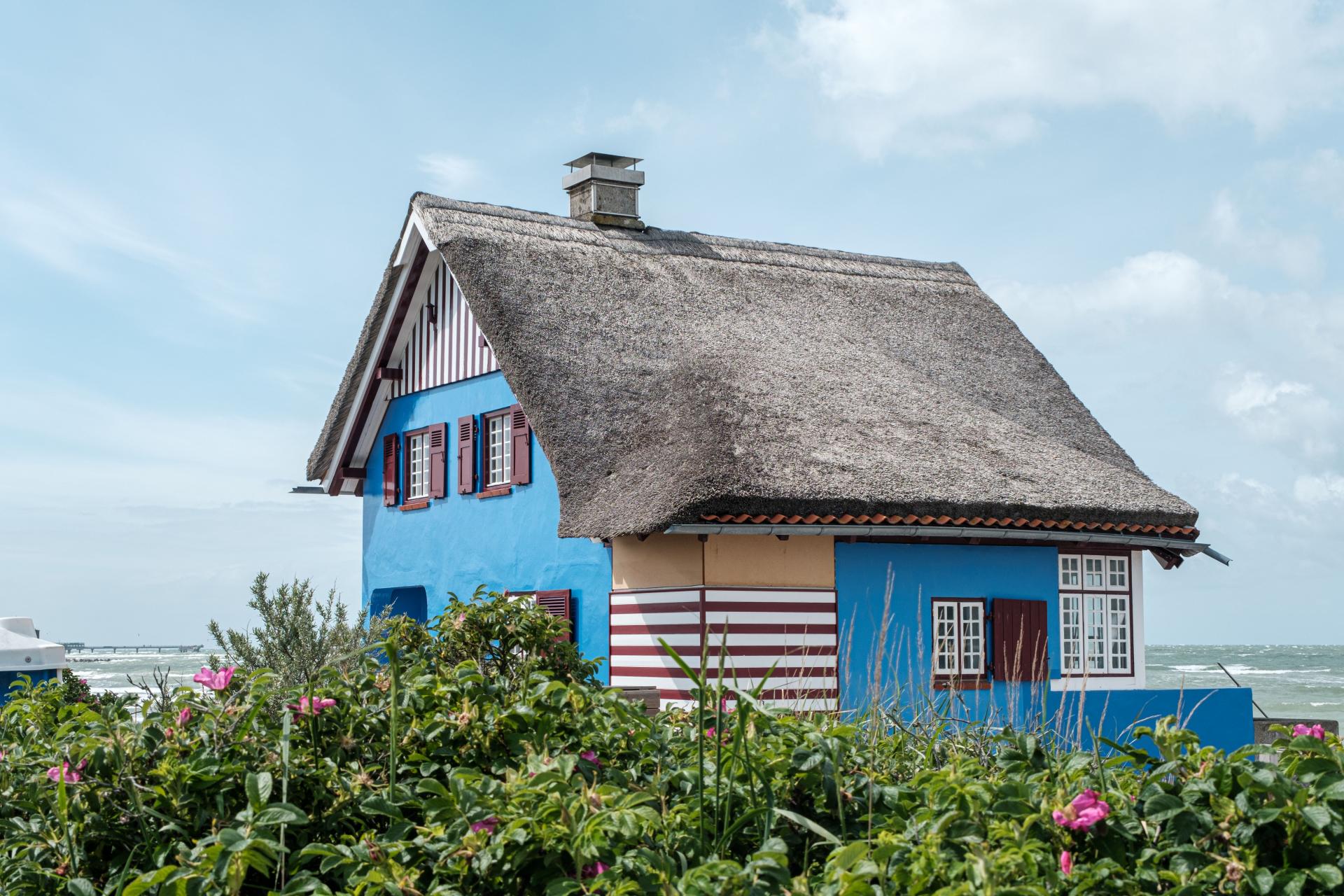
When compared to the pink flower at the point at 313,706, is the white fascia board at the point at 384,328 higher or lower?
higher

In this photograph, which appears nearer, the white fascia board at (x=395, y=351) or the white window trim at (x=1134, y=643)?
the white window trim at (x=1134, y=643)

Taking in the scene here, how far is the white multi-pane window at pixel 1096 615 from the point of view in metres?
15.2

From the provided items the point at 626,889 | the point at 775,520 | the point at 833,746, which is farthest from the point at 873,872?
the point at 775,520

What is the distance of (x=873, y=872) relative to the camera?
8.25 feet

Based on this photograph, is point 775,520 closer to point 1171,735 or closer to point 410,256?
point 410,256

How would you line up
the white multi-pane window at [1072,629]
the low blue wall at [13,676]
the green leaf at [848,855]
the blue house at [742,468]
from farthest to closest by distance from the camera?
the white multi-pane window at [1072,629]
the blue house at [742,468]
the low blue wall at [13,676]
the green leaf at [848,855]

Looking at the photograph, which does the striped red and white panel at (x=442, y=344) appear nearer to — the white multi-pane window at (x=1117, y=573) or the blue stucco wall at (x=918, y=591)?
the blue stucco wall at (x=918, y=591)

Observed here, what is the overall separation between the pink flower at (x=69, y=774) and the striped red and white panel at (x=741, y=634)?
9.37 meters

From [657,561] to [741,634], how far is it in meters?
1.09

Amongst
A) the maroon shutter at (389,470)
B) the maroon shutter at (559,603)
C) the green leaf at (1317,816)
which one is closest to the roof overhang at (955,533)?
the maroon shutter at (559,603)

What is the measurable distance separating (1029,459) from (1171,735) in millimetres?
12569

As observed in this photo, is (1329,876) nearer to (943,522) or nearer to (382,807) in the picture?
(382,807)

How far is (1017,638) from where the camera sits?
566 inches

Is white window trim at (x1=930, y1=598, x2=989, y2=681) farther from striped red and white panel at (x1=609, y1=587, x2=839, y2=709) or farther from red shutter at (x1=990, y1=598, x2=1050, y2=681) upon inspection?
striped red and white panel at (x1=609, y1=587, x2=839, y2=709)
